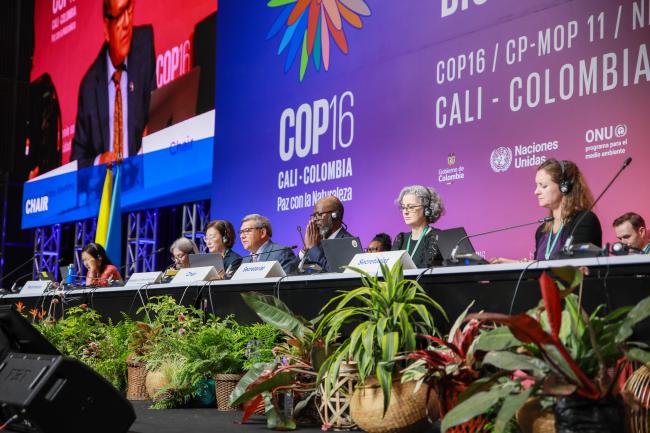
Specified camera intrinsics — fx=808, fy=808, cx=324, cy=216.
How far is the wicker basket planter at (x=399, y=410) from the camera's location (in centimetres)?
243

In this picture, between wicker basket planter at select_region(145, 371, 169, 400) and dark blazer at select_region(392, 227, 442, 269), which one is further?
dark blazer at select_region(392, 227, 442, 269)

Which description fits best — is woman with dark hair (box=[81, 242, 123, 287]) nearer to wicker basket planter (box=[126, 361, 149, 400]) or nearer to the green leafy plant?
wicker basket planter (box=[126, 361, 149, 400])

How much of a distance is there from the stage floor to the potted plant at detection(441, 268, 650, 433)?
23.8 inches

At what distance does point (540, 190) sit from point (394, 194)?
1928mm

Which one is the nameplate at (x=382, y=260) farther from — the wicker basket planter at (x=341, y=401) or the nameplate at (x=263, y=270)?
the nameplate at (x=263, y=270)

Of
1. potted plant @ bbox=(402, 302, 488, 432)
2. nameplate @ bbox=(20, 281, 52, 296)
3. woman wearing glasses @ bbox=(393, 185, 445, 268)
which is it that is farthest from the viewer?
nameplate @ bbox=(20, 281, 52, 296)

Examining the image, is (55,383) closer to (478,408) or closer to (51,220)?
(478,408)

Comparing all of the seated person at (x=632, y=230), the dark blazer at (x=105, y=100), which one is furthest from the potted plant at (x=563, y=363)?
the dark blazer at (x=105, y=100)

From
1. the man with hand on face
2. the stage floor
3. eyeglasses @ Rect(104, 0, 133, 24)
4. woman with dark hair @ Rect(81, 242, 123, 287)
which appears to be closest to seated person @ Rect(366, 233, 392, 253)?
the man with hand on face

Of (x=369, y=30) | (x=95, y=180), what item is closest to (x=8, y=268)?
(x=95, y=180)

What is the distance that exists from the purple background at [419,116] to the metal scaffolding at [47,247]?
12.7 ft

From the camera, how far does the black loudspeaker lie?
2.34 m

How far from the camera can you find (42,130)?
9812 mm

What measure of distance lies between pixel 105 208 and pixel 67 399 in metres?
6.00
